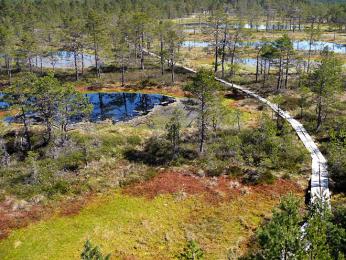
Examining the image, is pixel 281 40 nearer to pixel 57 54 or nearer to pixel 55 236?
pixel 55 236

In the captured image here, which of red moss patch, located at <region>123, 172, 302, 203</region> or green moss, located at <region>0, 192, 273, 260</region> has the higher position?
red moss patch, located at <region>123, 172, 302, 203</region>

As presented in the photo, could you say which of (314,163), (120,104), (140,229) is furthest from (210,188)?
(120,104)

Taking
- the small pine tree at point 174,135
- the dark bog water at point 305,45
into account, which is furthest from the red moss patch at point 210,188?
the dark bog water at point 305,45

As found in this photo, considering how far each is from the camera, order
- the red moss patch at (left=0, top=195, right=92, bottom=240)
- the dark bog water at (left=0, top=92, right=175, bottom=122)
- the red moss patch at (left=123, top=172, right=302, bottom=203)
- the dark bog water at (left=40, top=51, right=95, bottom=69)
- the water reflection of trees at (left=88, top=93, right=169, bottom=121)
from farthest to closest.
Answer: the dark bog water at (left=40, top=51, right=95, bottom=69) < the water reflection of trees at (left=88, top=93, right=169, bottom=121) < the dark bog water at (left=0, top=92, right=175, bottom=122) < the red moss patch at (left=123, top=172, right=302, bottom=203) < the red moss patch at (left=0, top=195, right=92, bottom=240)

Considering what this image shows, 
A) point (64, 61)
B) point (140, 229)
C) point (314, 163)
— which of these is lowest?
point (140, 229)

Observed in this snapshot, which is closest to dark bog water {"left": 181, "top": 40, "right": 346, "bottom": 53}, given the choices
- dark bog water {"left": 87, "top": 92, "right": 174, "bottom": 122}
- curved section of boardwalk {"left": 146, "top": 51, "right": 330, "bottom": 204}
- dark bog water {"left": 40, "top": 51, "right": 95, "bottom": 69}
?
dark bog water {"left": 40, "top": 51, "right": 95, "bottom": 69}

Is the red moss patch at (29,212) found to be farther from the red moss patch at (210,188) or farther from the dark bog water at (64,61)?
the dark bog water at (64,61)

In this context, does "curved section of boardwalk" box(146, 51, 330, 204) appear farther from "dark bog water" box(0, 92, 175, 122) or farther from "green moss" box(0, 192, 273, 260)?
"dark bog water" box(0, 92, 175, 122)

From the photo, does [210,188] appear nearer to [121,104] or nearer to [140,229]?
[140,229]
